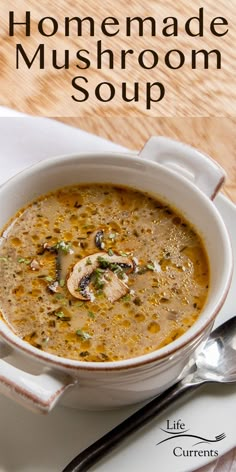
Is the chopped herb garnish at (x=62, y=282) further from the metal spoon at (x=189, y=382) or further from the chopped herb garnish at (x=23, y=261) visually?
the metal spoon at (x=189, y=382)

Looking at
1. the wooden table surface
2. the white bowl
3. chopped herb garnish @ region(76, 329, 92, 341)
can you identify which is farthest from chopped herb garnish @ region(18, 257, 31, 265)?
the wooden table surface

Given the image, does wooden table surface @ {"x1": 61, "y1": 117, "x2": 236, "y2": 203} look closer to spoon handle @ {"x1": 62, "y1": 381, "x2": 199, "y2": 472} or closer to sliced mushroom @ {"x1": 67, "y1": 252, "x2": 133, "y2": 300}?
sliced mushroom @ {"x1": 67, "y1": 252, "x2": 133, "y2": 300}

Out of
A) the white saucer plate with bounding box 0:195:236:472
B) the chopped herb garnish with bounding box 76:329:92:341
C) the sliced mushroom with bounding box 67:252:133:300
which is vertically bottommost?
the white saucer plate with bounding box 0:195:236:472

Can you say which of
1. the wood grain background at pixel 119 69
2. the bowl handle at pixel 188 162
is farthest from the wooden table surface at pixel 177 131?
the bowl handle at pixel 188 162

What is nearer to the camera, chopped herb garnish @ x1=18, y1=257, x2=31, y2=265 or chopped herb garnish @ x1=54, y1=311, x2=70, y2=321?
chopped herb garnish @ x1=54, y1=311, x2=70, y2=321

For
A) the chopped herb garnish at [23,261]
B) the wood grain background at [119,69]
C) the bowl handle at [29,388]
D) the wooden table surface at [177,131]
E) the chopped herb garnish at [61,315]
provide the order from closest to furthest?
the bowl handle at [29,388], the chopped herb garnish at [61,315], the chopped herb garnish at [23,261], the wooden table surface at [177,131], the wood grain background at [119,69]

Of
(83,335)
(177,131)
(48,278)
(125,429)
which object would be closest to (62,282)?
(48,278)
